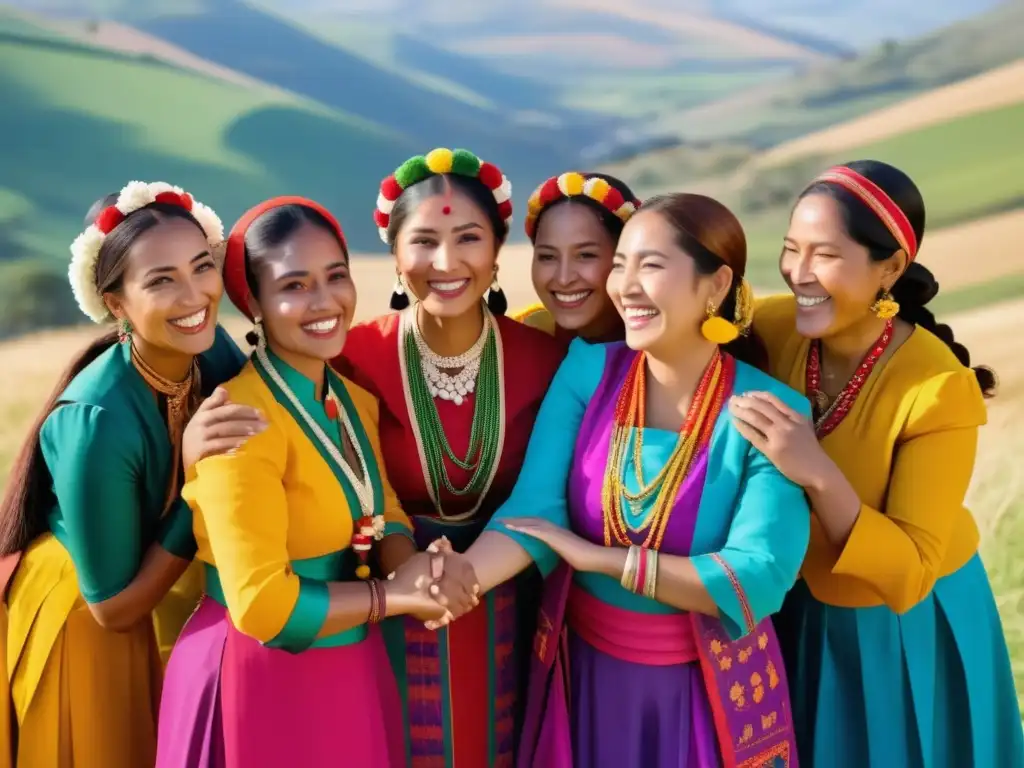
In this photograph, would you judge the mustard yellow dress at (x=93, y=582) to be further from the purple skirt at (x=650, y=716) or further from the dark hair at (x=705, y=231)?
the dark hair at (x=705, y=231)

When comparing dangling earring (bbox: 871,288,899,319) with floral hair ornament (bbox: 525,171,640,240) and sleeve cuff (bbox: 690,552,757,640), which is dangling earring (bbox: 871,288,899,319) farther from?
sleeve cuff (bbox: 690,552,757,640)

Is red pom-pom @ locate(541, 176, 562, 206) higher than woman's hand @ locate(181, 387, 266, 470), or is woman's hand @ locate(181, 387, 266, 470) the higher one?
red pom-pom @ locate(541, 176, 562, 206)

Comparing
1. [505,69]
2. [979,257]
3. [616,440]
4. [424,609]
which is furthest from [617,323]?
[505,69]

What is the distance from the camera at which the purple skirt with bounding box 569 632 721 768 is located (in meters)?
2.43

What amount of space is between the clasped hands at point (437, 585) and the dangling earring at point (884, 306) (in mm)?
1261

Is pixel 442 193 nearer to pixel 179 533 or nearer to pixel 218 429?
pixel 218 429

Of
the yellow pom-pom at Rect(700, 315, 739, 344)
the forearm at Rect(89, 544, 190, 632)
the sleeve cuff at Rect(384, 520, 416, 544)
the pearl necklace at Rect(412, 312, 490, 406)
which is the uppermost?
the pearl necklace at Rect(412, 312, 490, 406)

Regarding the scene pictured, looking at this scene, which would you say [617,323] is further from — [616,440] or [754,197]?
[754,197]

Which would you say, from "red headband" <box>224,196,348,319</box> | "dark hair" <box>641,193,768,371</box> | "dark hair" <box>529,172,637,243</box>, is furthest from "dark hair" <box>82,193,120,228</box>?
"dark hair" <box>641,193,768,371</box>

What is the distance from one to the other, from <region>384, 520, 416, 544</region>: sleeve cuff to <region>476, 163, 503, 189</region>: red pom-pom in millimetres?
980

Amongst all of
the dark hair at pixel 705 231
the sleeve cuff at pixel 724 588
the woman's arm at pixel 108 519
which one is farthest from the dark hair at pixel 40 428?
the sleeve cuff at pixel 724 588

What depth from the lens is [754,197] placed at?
14727 millimetres

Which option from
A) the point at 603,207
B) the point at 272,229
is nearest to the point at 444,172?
the point at 603,207

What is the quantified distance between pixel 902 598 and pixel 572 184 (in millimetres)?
1435
